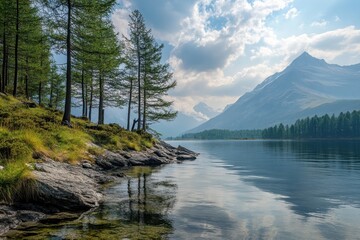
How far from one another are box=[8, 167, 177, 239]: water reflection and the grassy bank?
7.01ft

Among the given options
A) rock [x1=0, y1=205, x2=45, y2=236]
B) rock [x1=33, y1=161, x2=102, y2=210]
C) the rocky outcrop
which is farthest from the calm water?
the rocky outcrop

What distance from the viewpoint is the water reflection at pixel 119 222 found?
9500 mm

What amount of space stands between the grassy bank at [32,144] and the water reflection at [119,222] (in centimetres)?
214

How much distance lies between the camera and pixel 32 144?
17.9 metres

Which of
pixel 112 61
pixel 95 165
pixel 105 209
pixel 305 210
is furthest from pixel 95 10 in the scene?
pixel 305 210

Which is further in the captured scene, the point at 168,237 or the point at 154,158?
the point at 154,158

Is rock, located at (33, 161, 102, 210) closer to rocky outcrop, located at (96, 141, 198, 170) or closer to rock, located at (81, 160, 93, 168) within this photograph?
rock, located at (81, 160, 93, 168)

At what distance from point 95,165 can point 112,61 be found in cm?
1911

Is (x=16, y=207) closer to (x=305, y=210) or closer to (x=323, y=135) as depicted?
(x=305, y=210)

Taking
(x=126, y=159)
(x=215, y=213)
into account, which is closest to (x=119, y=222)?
(x=215, y=213)

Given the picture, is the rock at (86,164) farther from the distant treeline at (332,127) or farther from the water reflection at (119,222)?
the distant treeline at (332,127)

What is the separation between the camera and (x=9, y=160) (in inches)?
543

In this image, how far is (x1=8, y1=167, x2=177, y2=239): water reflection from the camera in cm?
950

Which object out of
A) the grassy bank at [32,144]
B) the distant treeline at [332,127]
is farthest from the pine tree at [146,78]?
the distant treeline at [332,127]
